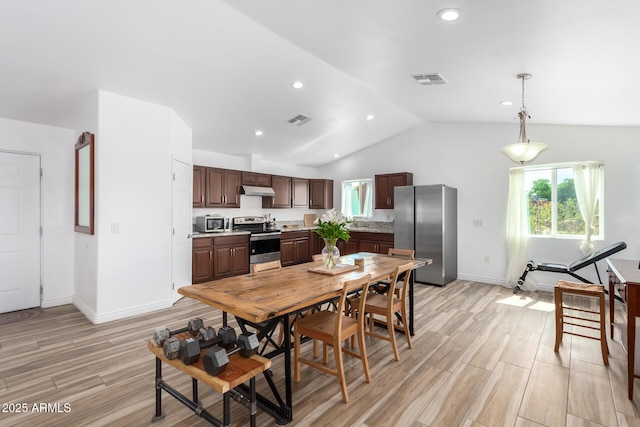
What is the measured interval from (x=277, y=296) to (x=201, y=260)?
11.6 feet

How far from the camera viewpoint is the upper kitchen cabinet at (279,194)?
22.6ft

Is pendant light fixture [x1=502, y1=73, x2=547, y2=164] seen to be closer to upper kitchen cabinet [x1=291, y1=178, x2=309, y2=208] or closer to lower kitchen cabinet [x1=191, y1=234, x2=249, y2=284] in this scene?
lower kitchen cabinet [x1=191, y1=234, x2=249, y2=284]

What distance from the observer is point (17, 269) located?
4039 millimetres

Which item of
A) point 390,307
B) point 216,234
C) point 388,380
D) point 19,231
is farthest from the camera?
point 216,234

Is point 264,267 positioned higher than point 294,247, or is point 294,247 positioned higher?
point 264,267

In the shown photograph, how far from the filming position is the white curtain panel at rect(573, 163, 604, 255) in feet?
15.1

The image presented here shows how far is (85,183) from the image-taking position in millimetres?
3922

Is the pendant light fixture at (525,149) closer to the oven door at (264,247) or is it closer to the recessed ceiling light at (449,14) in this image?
the recessed ceiling light at (449,14)

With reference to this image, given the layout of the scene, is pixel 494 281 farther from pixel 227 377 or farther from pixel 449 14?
pixel 227 377

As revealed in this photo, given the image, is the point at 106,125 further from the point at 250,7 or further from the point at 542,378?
the point at 542,378

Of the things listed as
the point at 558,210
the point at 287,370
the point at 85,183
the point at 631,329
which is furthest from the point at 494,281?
the point at 85,183

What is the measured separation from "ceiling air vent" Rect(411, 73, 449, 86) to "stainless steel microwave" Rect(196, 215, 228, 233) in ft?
13.1

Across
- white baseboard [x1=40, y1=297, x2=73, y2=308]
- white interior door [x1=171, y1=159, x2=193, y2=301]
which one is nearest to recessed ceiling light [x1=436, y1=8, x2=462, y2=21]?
white interior door [x1=171, y1=159, x2=193, y2=301]

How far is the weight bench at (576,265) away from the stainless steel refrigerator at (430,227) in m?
1.14
